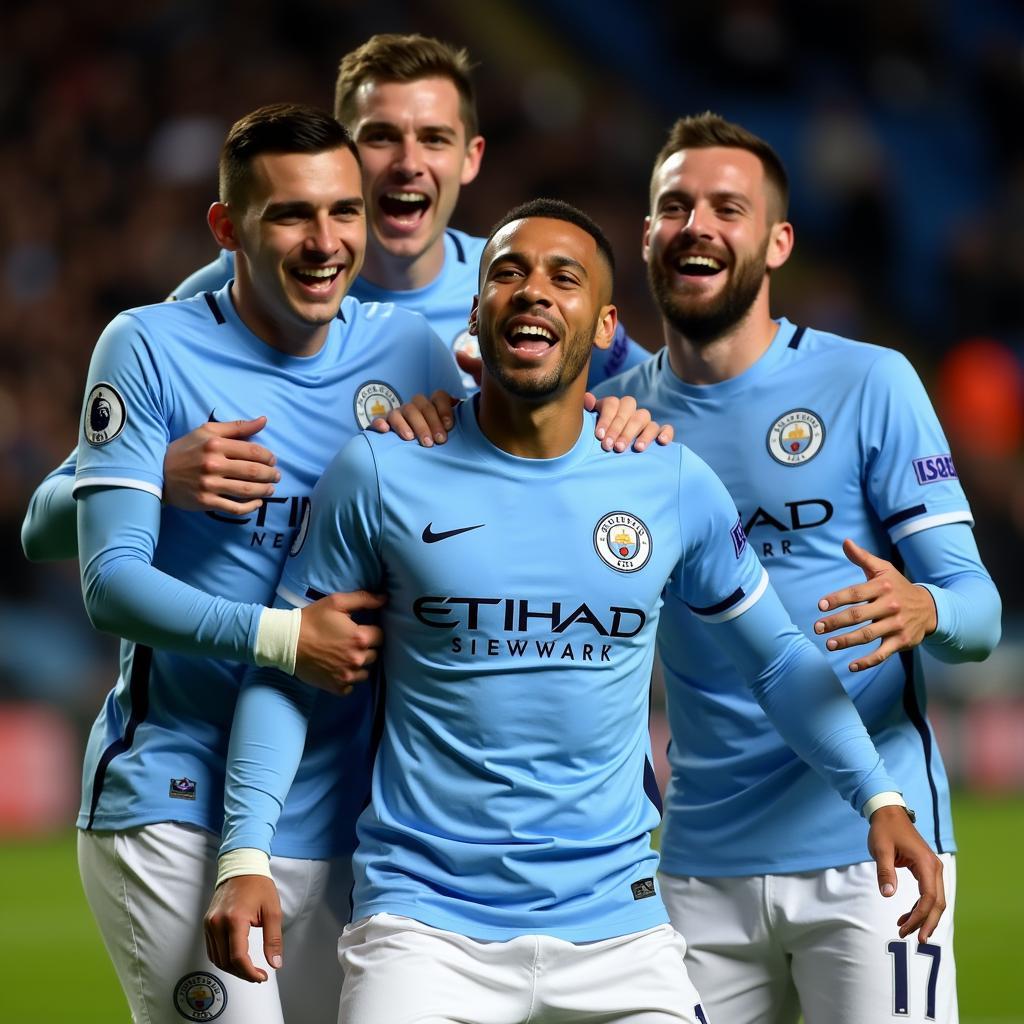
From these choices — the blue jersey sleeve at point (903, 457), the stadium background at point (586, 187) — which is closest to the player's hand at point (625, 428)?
the blue jersey sleeve at point (903, 457)

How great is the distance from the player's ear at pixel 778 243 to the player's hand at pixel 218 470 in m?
1.40

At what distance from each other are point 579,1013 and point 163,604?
1071 mm

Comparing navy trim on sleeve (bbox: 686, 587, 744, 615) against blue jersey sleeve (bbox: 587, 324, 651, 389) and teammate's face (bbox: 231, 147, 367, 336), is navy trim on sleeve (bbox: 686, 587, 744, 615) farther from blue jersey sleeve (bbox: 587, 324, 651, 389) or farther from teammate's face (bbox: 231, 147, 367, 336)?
blue jersey sleeve (bbox: 587, 324, 651, 389)

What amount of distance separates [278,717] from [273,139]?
46.2 inches

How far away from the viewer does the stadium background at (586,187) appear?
10.6m

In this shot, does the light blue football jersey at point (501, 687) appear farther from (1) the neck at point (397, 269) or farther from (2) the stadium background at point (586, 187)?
(2) the stadium background at point (586, 187)

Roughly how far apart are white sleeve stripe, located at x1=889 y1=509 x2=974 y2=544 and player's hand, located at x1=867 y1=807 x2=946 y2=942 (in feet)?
2.32

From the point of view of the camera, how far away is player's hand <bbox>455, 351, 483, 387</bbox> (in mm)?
4316

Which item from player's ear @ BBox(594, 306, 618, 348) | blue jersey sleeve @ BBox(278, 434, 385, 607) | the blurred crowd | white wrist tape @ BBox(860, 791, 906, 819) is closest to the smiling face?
blue jersey sleeve @ BBox(278, 434, 385, 607)

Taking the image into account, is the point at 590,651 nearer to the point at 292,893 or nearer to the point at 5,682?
the point at 292,893

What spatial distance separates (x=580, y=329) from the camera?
11.3 feet

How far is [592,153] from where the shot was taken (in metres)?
15.1

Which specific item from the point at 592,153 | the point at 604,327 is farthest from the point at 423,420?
Result: the point at 592,153

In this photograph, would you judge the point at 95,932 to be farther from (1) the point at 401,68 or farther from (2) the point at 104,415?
(2) the point at 104,415
